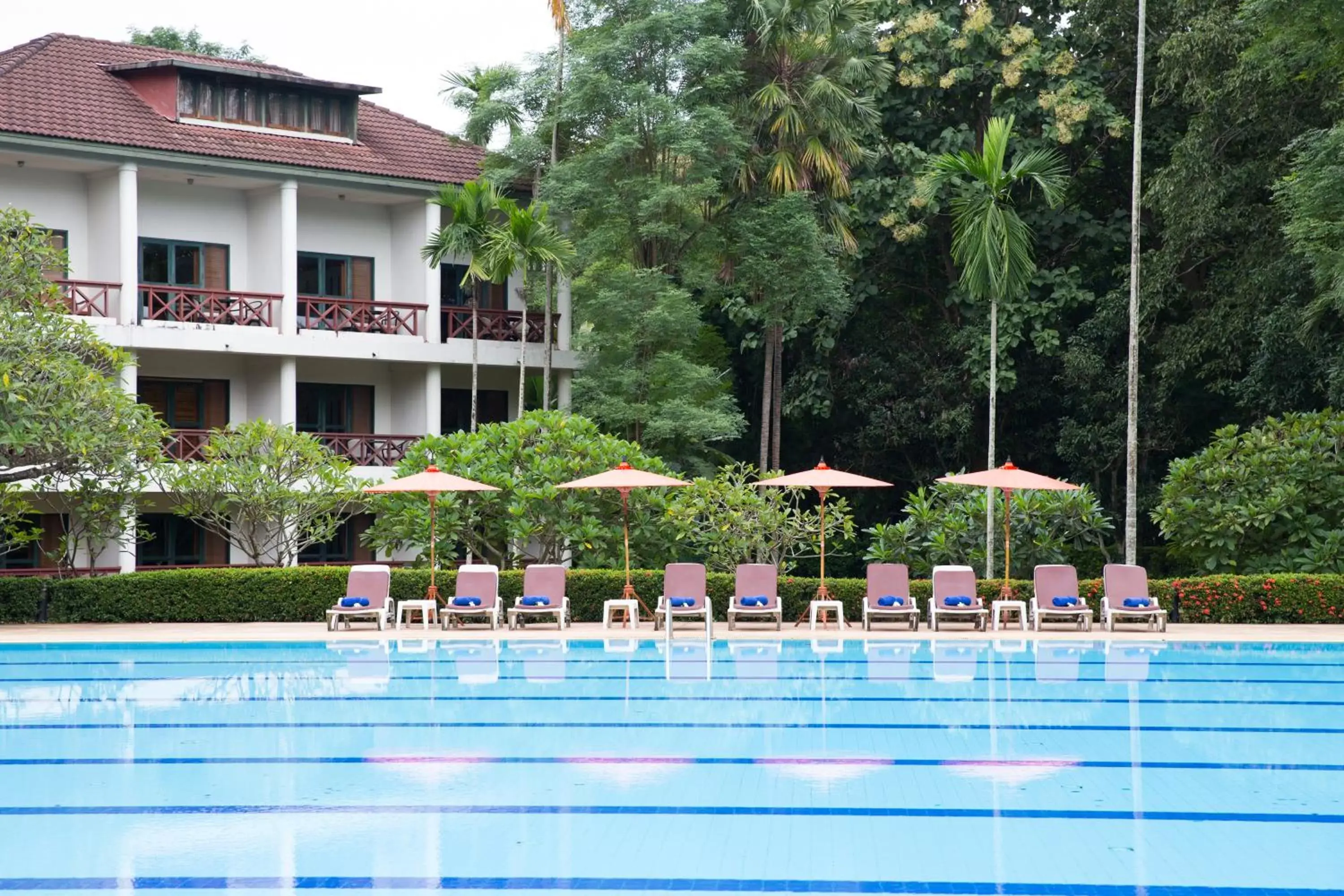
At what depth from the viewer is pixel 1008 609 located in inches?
892

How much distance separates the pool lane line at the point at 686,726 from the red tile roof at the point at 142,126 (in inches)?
661

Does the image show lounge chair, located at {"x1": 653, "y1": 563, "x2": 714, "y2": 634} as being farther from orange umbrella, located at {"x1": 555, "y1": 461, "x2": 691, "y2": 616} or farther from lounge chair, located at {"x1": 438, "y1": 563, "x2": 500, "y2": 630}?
lounge chair, located at {"x1": 438, "y1": 563, "x2": 500, "y2": 630}

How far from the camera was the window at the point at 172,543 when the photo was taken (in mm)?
30625

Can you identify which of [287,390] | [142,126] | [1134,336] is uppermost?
[142,126]

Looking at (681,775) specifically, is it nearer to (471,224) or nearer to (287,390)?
(471,224)

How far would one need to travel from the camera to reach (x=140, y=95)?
101ft

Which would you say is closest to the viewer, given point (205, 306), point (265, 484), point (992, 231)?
point (992, 231)

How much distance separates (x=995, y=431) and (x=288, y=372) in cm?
1477

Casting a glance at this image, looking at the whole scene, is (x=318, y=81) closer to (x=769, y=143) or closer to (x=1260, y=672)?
(x=769, y=143)

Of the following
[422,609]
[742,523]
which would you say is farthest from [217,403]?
[742,523]

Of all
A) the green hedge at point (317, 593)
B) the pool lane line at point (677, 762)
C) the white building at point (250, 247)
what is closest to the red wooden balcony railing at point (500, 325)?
the white building at point (250, 247)

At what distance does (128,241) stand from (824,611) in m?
14.3

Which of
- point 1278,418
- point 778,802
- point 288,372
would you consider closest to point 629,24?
point 288,372

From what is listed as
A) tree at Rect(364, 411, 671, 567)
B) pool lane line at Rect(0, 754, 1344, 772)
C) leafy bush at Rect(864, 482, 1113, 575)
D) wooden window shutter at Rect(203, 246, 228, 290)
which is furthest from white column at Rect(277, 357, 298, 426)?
pool lane line at Rect(0, 754, 1344, 772)
